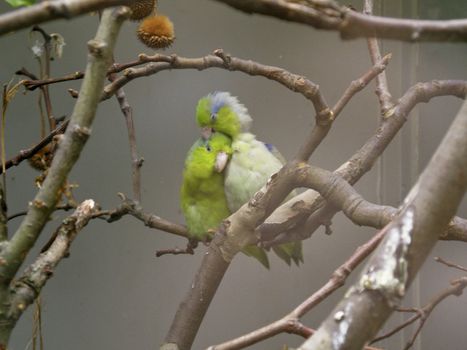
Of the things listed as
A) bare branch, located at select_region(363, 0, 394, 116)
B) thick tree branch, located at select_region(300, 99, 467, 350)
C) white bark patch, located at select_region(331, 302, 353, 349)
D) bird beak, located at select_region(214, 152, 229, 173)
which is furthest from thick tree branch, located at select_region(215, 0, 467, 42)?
bird beak, located at select_region(214, 152, 229, 173)

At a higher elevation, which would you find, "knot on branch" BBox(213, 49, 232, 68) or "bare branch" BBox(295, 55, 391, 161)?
"knot on branch" BBox(213, 49, 232, 68)

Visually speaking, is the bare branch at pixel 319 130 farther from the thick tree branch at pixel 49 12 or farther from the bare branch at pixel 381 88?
the thick tree branch at pixel 49 12

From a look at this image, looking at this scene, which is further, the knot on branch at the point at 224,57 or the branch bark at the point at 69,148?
the knot on branch at the point at 224,57

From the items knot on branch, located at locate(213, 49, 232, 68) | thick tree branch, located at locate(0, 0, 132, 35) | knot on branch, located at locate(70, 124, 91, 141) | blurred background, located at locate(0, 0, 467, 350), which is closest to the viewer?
thick tree branch, located at locate(0, 0, 132, 35)

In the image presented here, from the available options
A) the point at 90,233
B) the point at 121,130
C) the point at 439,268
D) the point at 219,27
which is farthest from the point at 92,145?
the point at 439,268

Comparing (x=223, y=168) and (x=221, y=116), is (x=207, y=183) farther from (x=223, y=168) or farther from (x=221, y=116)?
(x=221, y=116)

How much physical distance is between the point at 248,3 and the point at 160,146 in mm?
1334

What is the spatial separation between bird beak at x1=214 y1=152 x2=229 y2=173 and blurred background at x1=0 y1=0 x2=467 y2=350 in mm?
352

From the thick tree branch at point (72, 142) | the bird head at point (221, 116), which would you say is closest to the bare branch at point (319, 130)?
the thick tree branch at point (72, 142)

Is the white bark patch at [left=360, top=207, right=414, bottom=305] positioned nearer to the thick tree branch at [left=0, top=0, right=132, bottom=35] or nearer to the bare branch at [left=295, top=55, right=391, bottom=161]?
the thick tree branch at [left=0, top=0, right=132, bottom=35]

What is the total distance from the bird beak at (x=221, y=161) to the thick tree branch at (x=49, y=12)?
0.96 meters

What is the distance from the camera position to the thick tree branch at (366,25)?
1.39 feet

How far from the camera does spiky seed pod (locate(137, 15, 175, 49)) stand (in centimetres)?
120

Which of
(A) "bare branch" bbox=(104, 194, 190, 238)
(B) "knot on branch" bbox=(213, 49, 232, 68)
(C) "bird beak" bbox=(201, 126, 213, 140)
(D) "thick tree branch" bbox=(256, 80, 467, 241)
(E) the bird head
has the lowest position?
(A) "bare branch" bbox=(104, 194, 190, 238)
